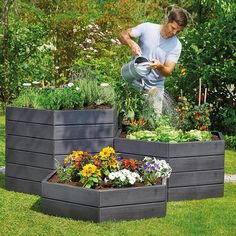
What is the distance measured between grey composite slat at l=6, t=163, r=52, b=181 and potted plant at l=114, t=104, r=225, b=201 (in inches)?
29.8

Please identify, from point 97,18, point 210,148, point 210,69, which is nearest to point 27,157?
point 210,148

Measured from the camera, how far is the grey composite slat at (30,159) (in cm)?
610

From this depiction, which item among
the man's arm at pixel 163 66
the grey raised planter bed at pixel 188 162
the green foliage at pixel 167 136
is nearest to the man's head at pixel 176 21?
the man's arm at pixel 163 66

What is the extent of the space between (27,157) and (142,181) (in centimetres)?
127

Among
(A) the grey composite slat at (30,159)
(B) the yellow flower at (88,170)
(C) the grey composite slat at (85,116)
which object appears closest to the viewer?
(B) the yellow flower at (88,170)

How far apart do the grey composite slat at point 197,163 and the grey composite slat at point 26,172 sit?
1.19 metres

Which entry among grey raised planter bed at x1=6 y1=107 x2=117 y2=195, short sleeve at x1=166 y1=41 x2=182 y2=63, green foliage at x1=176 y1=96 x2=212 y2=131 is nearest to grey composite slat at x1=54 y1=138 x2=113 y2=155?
grey raised planter bed at x1=6 y1=107 x2=117 y2=195

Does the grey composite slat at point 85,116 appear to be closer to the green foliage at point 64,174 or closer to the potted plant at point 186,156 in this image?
the potted plant at point 186,156

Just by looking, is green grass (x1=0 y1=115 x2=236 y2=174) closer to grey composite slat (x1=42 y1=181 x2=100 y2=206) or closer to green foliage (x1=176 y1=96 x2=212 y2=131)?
green foliage (x1=176 y1=96 x2=212 y2=131)

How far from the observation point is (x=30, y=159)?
245 inches

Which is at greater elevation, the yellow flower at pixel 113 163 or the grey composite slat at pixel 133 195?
the yellow flower at pixel 113 163

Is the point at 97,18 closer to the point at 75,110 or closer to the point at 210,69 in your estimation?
the point at 210,69

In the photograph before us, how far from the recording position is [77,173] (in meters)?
5.58

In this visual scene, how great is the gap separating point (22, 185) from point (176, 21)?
2.27 m
